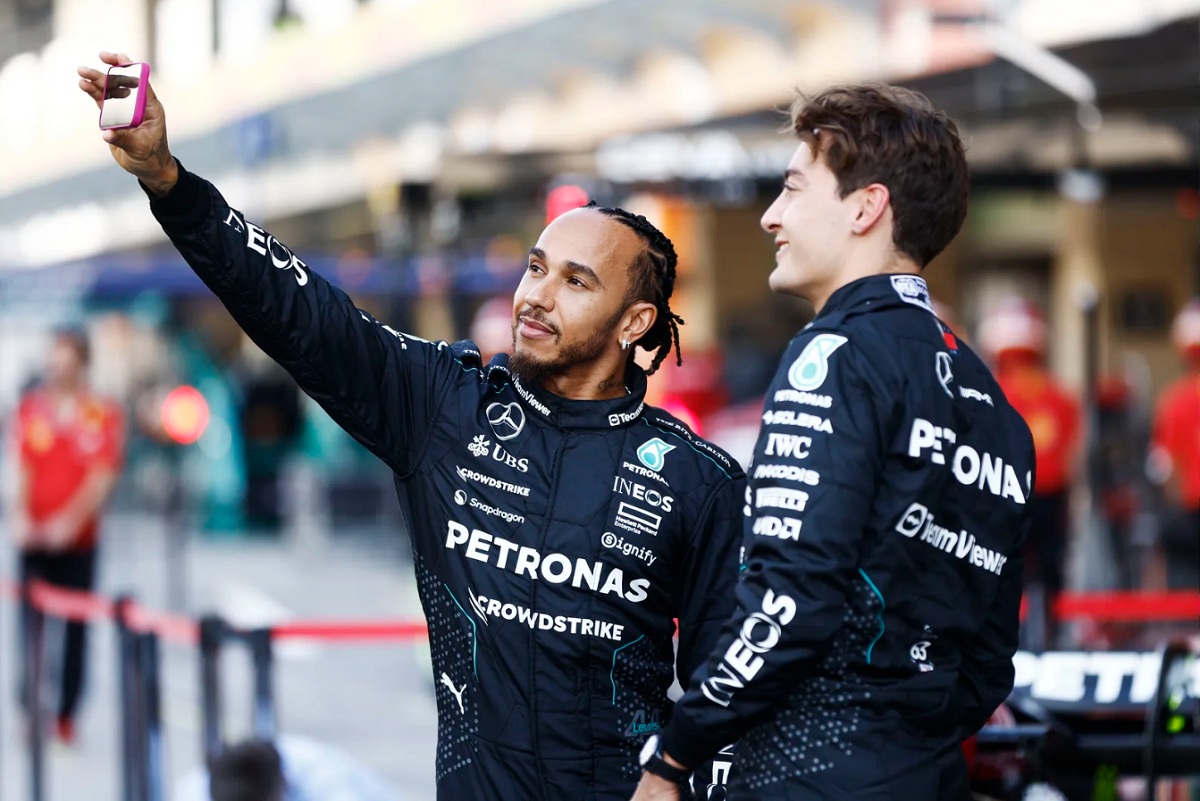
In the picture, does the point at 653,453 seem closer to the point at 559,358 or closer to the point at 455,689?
the point at 559,358

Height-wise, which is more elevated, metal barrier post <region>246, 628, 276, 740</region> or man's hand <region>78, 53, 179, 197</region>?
man's hand <region>78, 53, 179, 197</region>

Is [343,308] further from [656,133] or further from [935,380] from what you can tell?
[656,133]

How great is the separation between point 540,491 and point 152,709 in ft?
11.6

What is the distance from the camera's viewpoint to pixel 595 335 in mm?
3139

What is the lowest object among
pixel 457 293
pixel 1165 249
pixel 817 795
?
pixel 817 795

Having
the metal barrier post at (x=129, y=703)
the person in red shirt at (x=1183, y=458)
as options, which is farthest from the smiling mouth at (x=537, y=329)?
the person in red shirt at (x=1183, y=458)

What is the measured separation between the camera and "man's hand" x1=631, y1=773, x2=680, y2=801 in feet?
8.79

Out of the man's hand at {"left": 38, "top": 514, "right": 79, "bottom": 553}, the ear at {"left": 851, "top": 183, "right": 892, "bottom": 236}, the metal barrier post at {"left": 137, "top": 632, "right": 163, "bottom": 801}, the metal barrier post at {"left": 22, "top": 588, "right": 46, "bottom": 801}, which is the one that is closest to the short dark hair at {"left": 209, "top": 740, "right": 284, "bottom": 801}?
the metal barrier post at {"left": 137, "top": 632, "right": 163, "bottom": 801}

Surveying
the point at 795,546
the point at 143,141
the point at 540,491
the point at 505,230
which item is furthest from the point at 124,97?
the point at 505,230

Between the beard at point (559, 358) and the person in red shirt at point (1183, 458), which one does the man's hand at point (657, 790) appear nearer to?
the beard at point (559, 358)

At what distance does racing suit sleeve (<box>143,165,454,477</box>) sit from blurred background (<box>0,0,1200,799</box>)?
396mm

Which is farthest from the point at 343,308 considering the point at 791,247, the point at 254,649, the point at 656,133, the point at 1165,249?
the point at 1165,249

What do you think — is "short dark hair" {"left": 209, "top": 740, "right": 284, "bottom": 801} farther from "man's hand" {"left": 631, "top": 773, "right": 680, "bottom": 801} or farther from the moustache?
"man's hand" {"left": 631, "top": 773, "right": 680, "bottom": 801}

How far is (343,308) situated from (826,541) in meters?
1.03
